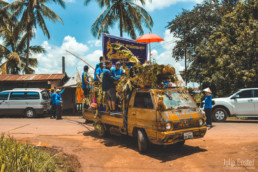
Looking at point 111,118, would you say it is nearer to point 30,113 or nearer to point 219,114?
point 219,114

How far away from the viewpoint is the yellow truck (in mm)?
5730

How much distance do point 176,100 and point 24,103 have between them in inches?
493

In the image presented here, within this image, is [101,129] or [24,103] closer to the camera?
[101,129]

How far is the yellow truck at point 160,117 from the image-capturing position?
226 inches

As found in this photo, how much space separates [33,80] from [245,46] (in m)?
16.6

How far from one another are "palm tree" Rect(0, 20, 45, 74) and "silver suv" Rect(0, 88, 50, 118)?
33.1 feet

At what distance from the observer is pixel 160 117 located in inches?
226

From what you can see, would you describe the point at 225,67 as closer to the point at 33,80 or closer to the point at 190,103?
the point at 190,103

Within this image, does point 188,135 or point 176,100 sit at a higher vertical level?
point 176,100

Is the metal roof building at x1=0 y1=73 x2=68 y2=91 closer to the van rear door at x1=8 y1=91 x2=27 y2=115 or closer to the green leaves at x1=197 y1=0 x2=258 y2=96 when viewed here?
the van rear door at x1=8 y1=91 x2=27 y2=115

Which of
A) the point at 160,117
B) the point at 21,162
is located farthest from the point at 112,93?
the point at 21,162

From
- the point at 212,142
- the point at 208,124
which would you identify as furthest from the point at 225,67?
the point at 212,142

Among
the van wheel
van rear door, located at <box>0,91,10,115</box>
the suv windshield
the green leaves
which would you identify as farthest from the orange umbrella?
van rear door, located at <box>0,91,10,115</box>

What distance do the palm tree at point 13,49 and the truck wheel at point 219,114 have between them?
2084cm
